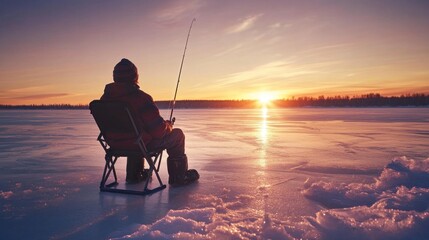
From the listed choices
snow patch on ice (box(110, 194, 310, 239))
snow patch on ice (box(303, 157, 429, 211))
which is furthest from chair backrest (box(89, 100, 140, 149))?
snow patch on ice (box(303, 157, 429, 211))

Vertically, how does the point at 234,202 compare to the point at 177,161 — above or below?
below

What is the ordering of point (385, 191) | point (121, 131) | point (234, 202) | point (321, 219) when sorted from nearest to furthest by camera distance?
point (321, 219) < point (234, 202) < point (385, 191) < point (121, 131)

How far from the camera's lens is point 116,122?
390 centimetres

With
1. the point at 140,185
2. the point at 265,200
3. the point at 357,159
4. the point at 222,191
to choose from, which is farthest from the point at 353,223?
the point at 357,159

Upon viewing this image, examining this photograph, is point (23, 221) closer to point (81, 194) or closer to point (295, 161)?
point (81, 194)

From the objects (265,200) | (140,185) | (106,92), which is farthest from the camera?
(140,185)

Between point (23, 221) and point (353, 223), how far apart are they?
2874 millimetres

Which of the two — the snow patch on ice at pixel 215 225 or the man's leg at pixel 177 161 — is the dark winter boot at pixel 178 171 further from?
the snow patch on ice at pixel 215 225

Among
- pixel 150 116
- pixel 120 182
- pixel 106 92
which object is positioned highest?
pixel 106 92

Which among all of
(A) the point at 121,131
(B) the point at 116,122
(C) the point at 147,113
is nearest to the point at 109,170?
(A) the point at 121,131

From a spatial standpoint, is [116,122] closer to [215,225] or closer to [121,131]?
[121,131]

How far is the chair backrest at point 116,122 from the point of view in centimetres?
374

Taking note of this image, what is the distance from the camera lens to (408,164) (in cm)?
485

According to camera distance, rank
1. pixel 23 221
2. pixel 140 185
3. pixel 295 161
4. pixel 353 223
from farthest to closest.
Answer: pixel 295 161 < pixel 140 185 < pixel 23 221 < pixel 353 223
